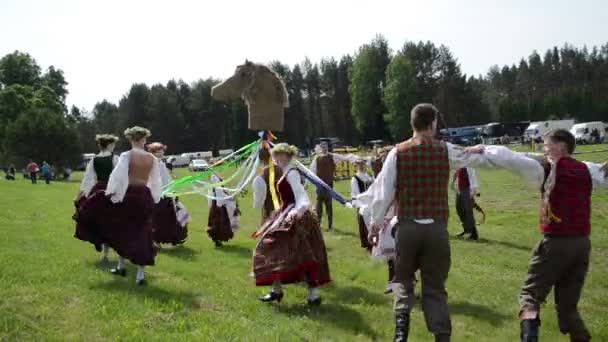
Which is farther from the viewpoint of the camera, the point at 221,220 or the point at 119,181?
the point at 221,220

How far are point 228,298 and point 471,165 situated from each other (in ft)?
10.9

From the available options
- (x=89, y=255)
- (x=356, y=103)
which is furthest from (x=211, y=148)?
(x=89, y=255)

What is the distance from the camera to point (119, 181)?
22.9 feet

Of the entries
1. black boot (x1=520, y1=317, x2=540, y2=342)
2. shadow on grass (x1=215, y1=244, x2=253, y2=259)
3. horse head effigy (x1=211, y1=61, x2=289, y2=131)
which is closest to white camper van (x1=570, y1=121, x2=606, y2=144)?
shadow on grass (x1=215, y1=244, x2=253, y2=259)

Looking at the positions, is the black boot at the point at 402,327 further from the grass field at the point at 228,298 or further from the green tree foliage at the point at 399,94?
the green tree foliage at the point at 399,94

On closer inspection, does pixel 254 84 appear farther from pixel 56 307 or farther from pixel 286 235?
pixel 56 307

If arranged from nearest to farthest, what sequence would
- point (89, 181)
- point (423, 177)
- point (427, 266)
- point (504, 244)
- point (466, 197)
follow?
point (423, 177) < point (427, 266) < point (89, 181) < point (504, 244) < point (466, 197)

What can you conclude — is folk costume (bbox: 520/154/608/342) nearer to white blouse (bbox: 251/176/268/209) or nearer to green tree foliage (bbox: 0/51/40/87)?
white blouse (bbox: 251/176/268/209)

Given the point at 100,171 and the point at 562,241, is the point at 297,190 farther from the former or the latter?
the point at 100,171

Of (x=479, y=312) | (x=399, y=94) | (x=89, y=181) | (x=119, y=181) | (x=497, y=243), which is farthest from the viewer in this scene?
(x=399, y=94)

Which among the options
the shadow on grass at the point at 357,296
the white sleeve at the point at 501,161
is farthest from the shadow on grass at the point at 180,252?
the white sleeve at the point at 501,161

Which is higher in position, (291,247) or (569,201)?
(569,201)

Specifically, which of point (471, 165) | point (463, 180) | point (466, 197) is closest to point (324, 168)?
point (463, 180)

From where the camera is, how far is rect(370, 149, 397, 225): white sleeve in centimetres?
447
